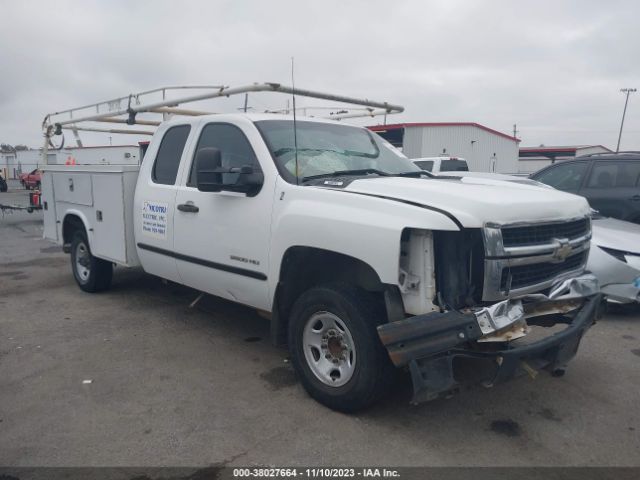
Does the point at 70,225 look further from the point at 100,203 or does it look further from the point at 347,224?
the point at 347,224

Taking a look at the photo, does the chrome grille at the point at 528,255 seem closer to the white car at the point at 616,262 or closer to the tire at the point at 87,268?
the white car at the point at 616,262

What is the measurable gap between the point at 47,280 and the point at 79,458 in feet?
16.9

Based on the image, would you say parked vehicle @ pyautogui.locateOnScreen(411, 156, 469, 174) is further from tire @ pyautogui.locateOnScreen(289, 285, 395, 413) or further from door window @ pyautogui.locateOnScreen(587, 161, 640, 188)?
tire @ pyautogui.locateOnScreen(289, 285, 395, 413)

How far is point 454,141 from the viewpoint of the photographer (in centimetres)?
2859

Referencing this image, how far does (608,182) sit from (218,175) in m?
6.57

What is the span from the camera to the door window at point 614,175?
7.91 m

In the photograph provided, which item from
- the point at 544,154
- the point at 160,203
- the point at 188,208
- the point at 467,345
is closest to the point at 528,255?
the point at 467,345

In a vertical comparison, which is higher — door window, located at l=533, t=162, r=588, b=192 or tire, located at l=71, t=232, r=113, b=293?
door window, located at l=533, t=162, r=588, b=192

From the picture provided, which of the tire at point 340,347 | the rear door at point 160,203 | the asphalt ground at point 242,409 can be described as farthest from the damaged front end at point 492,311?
the rear door at point 160,203

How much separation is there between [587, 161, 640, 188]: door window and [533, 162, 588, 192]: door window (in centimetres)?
17

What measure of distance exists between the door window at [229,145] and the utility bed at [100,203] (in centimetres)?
116

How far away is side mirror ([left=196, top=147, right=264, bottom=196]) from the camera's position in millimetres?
3881

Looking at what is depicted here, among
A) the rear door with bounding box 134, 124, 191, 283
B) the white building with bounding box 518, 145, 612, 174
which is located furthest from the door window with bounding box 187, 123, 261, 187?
the white building with bounding box 518, 145, 612, 174

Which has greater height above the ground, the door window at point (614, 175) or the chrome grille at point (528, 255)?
the door window at point (614, 175)
